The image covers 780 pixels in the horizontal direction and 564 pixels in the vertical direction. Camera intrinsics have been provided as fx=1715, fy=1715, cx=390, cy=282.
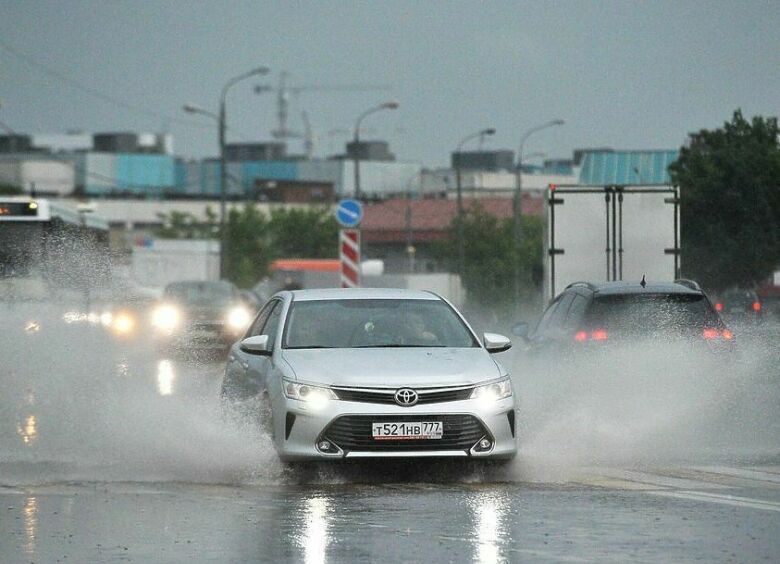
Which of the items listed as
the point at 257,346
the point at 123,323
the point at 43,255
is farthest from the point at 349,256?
the point at 257,346

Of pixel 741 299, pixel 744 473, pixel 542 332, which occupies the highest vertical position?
pixel 542 332

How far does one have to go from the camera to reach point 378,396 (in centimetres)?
1108

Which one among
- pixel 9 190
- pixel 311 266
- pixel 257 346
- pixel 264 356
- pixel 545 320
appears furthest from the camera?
pixel 9 190

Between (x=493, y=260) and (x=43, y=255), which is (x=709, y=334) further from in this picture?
(x=493, y=260)

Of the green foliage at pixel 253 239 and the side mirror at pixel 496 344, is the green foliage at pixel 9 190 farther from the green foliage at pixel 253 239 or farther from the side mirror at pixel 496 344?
the side mirror at pixel 496 344

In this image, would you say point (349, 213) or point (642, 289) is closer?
point (642, 289)

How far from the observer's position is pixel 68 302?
2053cm

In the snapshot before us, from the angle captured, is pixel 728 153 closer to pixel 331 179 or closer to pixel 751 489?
pixel 751 489

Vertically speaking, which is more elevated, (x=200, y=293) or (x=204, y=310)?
(x=200, y=293)

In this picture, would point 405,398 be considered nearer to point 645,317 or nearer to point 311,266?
point 645,317

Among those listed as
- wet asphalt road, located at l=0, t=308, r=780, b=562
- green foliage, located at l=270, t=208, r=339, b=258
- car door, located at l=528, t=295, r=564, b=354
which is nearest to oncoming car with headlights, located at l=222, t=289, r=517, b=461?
wet asphalt road, located at l=0, t=308, r=780, b=562

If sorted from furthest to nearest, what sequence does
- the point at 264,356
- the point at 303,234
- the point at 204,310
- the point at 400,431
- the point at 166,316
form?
the point at 303,234 < the point at 204,310 < the point at 166,316 < the point at 264,356 < the point at 400,431

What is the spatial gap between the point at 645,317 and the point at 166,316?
20.6 metres

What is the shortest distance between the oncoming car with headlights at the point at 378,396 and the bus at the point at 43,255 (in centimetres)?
807
